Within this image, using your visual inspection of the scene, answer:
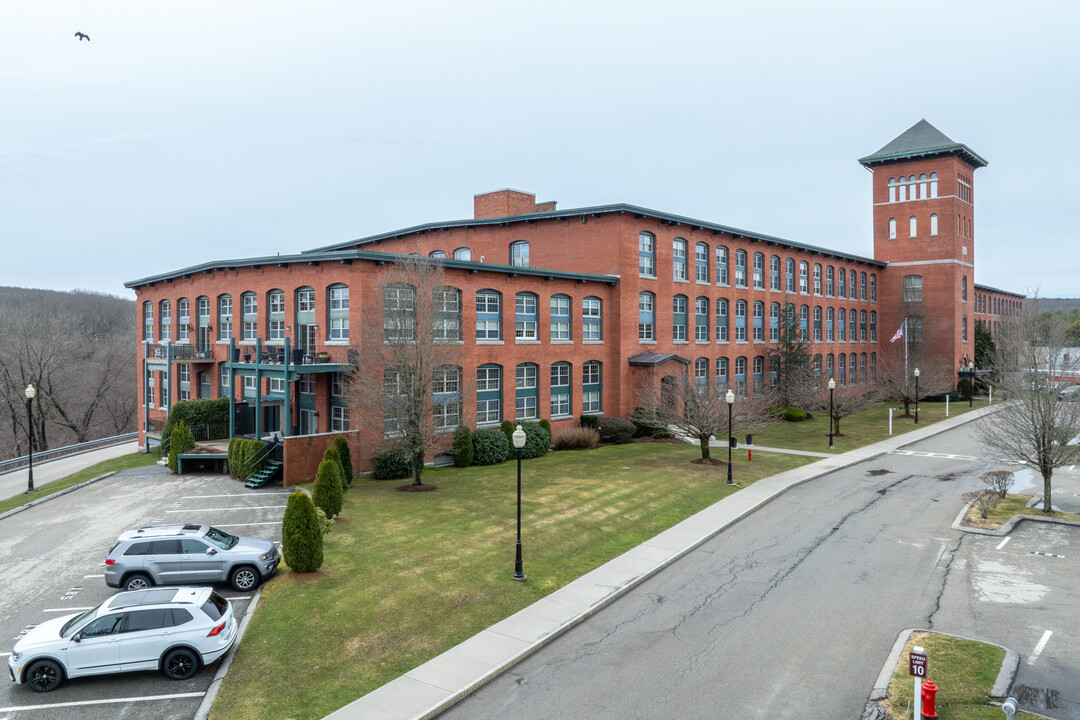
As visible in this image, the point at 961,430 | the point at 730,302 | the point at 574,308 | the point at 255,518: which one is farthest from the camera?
the point at 730,302

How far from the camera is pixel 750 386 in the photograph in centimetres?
5541

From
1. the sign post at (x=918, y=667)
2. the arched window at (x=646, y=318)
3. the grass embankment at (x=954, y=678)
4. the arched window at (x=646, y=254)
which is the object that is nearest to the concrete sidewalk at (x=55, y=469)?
the arched window at (x=646, y=318)

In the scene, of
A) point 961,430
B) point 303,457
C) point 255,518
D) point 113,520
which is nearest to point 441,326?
point 303,457

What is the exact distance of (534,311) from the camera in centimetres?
3947

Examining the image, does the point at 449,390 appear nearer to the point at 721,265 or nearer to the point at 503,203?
the point at 503,203

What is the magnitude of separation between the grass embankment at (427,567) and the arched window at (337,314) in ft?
23.8

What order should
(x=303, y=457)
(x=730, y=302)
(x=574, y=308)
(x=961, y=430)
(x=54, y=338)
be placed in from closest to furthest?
(x=303, y=457) < (x=574, y=308) < (x=961, y=430) < (x=730, y=302) < (x=54, y=338)

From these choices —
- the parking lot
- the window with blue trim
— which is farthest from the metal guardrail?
the window with blue trim

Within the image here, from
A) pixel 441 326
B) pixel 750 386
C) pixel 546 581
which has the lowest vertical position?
pixel 546 581

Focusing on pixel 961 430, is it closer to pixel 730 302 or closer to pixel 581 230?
pixel 730 302

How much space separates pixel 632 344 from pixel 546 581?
2819cm

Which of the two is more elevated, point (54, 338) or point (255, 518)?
point (54, 338)

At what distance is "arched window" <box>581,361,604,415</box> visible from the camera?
4241 cm

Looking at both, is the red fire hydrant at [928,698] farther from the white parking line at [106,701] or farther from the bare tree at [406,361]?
the bare tree at [406,361]
